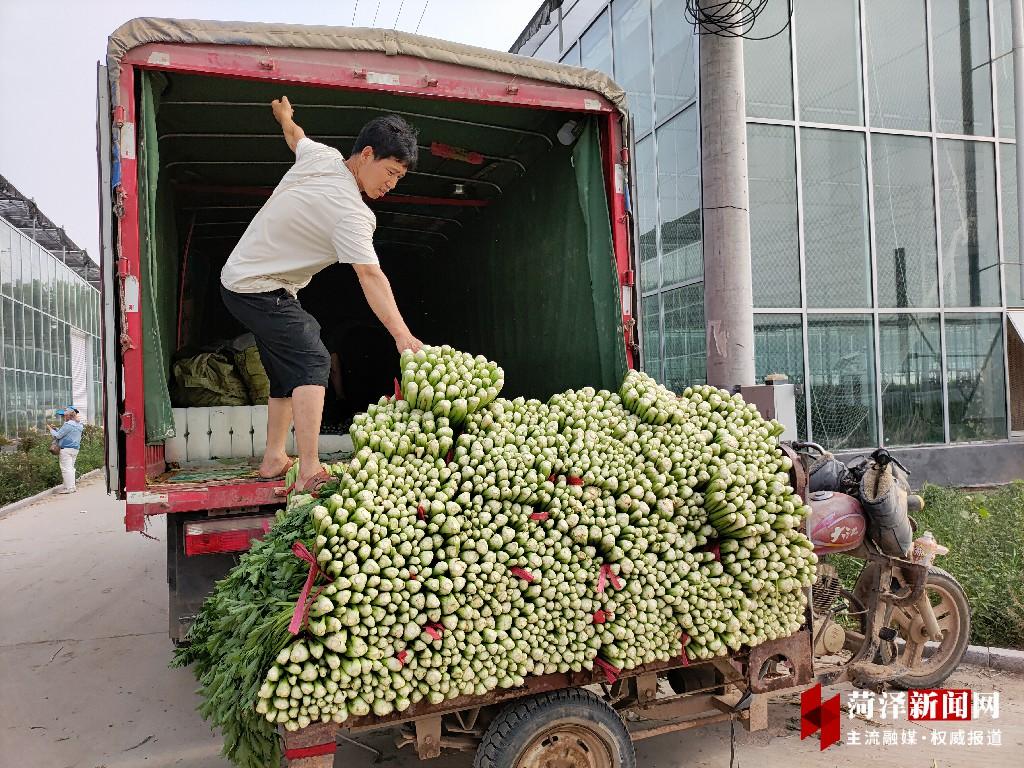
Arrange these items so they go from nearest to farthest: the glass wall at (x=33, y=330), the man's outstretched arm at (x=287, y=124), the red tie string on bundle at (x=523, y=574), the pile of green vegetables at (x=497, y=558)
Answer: the pile of green vegetables at (x=497, y=558), the red tie string on bundle at (x=523, y=574), the man's outstretched arm at (x=287, y=124), the glass wall at (x=33, y=330)

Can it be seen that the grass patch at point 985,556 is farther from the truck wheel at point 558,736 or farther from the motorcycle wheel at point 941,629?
the truck wheel at point 558,736

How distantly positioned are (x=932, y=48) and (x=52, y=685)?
12.0 m

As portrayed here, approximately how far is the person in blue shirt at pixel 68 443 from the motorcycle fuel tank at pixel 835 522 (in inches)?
574

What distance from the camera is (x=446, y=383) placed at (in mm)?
2717

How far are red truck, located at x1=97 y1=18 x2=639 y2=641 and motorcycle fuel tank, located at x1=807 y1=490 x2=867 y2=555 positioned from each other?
1.57 metres

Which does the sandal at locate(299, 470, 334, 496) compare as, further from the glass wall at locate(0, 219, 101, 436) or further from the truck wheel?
the glass wall at locate(0, 219, 101, 436)

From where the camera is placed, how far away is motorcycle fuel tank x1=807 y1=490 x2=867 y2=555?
347 centimetres

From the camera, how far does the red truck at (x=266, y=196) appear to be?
369 centimetres

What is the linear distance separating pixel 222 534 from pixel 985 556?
5.42 metres

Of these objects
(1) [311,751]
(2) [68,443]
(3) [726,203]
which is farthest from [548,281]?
(2) [68,443]

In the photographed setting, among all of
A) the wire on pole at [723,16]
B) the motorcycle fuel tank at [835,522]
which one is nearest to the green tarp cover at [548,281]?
the wire on pole at [723,16]

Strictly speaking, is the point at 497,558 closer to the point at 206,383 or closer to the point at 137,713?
the point at 137,713

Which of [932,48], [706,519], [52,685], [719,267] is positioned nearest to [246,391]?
[52,685]

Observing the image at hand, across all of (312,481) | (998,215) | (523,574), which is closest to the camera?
(523,574)
